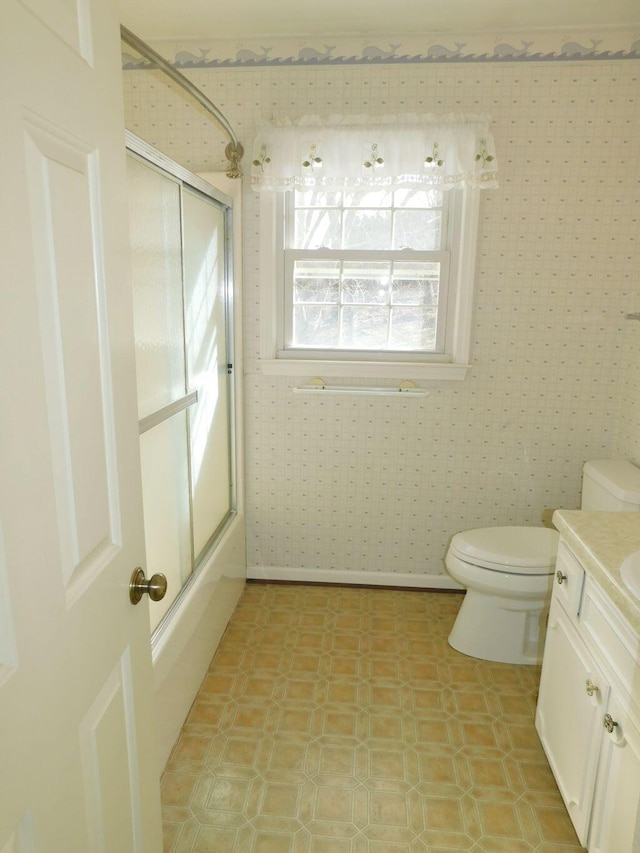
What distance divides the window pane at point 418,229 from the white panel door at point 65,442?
6.18 feet

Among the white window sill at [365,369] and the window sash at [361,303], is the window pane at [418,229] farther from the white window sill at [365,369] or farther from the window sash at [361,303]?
the white window sill at [365,369]

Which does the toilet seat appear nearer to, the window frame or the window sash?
the window frame

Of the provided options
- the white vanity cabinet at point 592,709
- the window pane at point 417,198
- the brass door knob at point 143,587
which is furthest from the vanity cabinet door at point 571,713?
the window pane at point 417,198

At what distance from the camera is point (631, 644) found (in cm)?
122

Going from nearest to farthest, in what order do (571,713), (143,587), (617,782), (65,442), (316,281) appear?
(65,442) → (143,587) → (617,782) → (571,713) → (316,281)

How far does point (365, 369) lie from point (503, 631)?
4.14ft

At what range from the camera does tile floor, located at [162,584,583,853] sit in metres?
1.62

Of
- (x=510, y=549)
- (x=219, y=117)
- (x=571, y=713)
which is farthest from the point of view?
(x=510, y=549)

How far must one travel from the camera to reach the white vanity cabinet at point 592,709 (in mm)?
1224

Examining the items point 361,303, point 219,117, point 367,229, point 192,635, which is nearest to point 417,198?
point 367,229

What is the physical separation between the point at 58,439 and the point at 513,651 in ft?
7.06

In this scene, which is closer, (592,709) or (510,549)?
(592,709)

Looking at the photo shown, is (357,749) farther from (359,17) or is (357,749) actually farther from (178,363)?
(359,17)

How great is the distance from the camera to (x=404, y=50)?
7.95 feet
